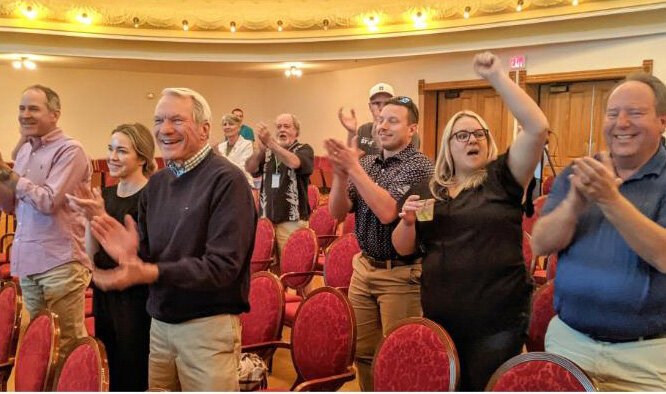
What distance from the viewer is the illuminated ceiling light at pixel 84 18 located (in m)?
9.11

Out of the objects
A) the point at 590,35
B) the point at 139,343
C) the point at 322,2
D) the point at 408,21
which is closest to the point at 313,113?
the point at 322,2

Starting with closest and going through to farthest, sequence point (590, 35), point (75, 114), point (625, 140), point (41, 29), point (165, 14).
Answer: point (625, 140) → point (590, 35) → point (41, 29) → point (165, 14) → point (75, 114)

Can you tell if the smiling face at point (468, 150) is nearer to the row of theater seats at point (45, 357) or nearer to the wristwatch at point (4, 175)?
the row of theater seats at point (45, 357)

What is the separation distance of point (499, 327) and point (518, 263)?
226mm

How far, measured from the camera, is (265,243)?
427 centimetres

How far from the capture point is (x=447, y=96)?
33.5 feet

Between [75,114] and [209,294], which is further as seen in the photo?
[75,114]

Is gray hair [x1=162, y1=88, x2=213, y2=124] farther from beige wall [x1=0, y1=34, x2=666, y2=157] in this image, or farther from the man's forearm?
beige wall [x1=0, y1=34, x2=666, y2=157]

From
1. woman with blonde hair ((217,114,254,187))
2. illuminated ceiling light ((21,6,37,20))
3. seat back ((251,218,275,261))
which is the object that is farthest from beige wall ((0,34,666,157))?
seat back ((251,218,275,261))

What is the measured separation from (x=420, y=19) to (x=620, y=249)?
7808mm

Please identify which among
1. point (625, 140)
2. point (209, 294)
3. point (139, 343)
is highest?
point (625, 140)

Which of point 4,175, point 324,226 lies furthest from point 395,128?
point 324,226

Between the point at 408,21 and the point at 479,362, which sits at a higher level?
the point at 408,21

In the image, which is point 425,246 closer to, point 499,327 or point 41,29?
point 499,327
